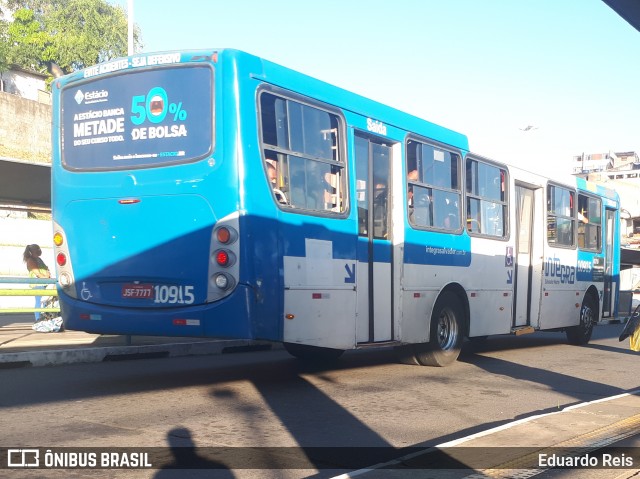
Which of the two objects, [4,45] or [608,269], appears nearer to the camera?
[608,269]

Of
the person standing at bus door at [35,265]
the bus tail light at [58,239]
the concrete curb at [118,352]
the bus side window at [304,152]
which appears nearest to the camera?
the bus side window at [304,152]

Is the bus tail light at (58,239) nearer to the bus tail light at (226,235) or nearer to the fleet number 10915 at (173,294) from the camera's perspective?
the fleet number 10915 at (173,294)

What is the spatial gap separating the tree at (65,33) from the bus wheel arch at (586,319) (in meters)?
54.1

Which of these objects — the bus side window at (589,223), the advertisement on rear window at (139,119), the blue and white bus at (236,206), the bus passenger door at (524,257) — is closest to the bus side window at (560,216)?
the bus side window at (589,223)

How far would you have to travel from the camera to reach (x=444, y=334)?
37.6ft

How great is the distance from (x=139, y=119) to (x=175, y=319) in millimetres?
2161

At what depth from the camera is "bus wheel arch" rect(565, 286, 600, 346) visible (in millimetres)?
16422

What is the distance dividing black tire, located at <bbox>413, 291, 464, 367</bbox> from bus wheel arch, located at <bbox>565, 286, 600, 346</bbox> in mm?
5641

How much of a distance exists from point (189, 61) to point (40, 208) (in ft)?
37.1

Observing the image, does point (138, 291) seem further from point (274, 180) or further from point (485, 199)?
point (485, 199)

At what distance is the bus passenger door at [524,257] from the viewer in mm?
13508

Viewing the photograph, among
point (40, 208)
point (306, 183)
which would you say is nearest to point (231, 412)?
point (306, 183)

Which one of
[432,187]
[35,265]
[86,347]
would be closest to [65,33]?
[35,265]

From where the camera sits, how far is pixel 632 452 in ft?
20.2
